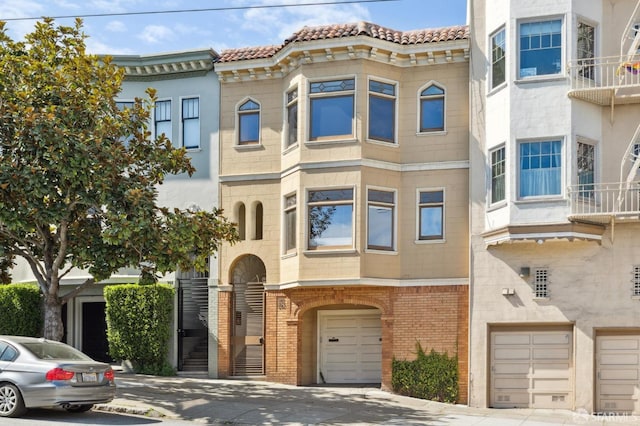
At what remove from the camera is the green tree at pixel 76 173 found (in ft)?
58.7

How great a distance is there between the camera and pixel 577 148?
21.1 m

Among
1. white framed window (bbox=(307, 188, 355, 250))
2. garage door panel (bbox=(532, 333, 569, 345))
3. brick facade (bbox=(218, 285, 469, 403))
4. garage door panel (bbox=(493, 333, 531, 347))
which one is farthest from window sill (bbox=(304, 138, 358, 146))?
garage door panel (bbox=(532, 333, 569, 345))

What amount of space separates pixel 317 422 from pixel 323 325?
7.00m

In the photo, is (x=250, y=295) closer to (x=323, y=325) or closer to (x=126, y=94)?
(x=323, y=325)

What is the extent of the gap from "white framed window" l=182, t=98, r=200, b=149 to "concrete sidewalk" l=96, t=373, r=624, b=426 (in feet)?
22.9

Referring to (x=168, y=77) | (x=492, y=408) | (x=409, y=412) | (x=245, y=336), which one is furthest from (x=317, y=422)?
(x=168, y=77)

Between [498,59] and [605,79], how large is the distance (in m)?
2.67

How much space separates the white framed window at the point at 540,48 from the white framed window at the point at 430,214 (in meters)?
3.88

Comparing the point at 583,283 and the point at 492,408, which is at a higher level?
the point at 583,283

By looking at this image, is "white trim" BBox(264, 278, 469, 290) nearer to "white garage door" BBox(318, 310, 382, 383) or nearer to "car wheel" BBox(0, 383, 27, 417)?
"white garage door" BBox(318, 310, 382, 383)

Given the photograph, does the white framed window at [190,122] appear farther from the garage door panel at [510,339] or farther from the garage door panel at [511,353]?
the garage door panel at [511,353]

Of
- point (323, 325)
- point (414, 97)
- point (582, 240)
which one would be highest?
point (414, 97)

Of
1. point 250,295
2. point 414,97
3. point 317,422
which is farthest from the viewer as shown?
point 250,295

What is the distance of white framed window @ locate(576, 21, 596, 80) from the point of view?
21.5 metres
